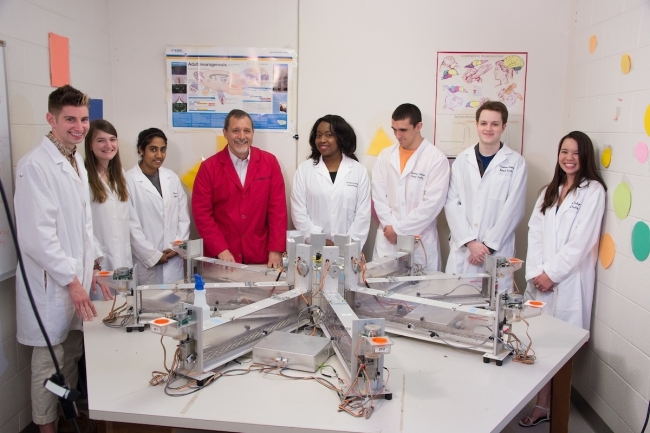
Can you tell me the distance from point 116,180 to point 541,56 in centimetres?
281

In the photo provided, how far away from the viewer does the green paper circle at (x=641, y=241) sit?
94.2 inches

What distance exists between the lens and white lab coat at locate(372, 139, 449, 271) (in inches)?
131

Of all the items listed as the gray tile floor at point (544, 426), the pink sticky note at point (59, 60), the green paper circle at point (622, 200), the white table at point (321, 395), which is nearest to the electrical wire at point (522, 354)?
the white table at point (321, 395)

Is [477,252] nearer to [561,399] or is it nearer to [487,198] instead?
[487,198]

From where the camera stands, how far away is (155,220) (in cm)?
329

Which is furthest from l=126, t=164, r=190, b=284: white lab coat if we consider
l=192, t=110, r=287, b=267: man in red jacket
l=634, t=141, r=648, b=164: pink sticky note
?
l=634, t=141, r=648, b=164: pink sticky note

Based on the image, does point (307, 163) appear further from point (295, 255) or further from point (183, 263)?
point (295, 255)

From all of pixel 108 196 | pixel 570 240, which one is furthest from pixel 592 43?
pixel 108 196

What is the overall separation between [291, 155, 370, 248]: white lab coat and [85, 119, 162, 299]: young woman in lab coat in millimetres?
1087

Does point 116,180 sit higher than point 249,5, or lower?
lower

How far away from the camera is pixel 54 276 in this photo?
2.18m

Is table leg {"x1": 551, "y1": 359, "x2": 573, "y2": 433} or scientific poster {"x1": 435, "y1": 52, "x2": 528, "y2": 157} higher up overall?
scientific poster {"x1": 435, "y1": 52, "x2": 528, "y2": 157}

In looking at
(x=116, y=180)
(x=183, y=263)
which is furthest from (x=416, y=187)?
(x=116, y=180)

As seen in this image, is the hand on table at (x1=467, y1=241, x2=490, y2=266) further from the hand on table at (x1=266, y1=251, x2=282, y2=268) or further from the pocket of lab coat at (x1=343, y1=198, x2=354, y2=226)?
the hand on table at (x1=266, y1=251, x2=282, y2=268)
